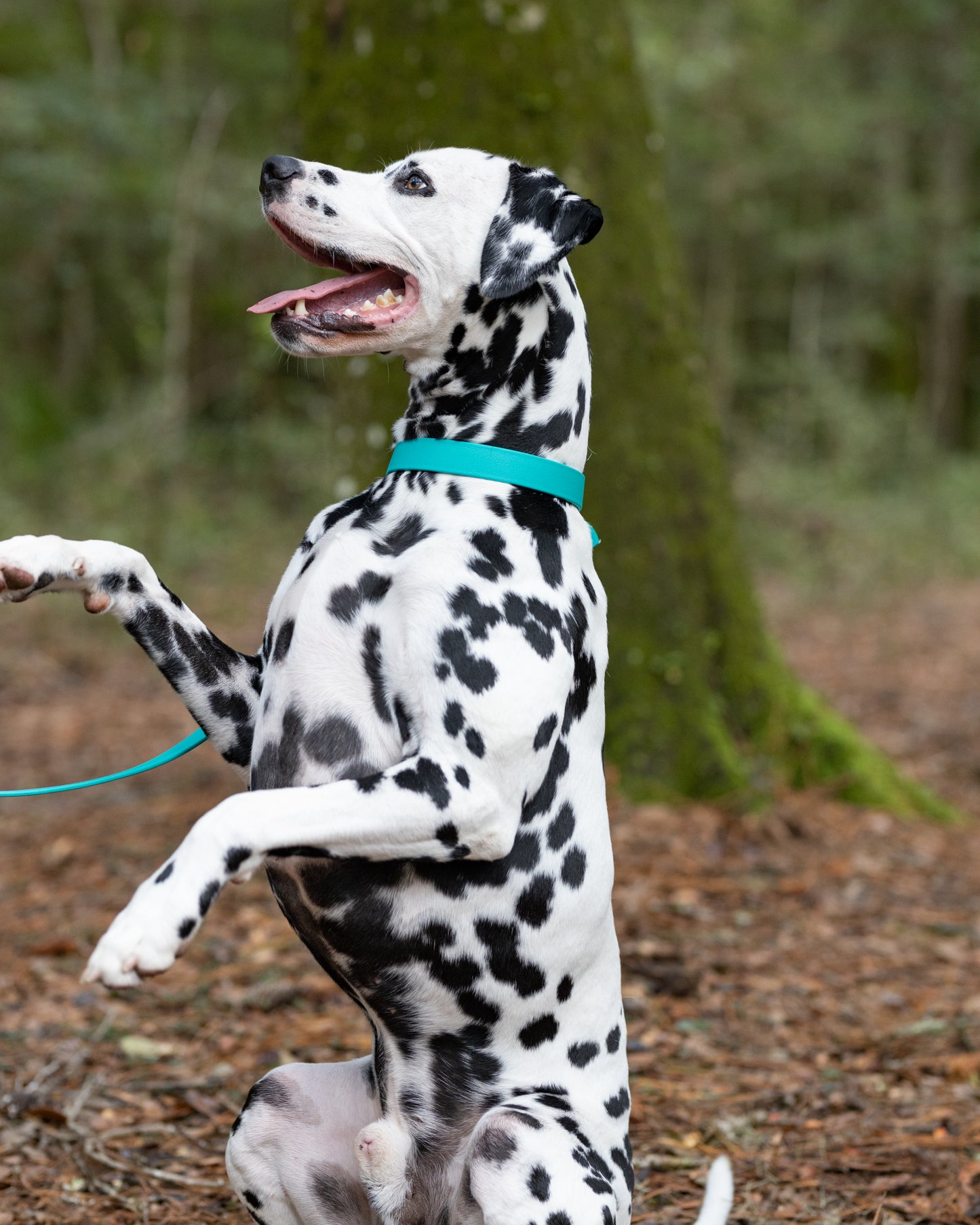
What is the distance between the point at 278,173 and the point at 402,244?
0.99 feet

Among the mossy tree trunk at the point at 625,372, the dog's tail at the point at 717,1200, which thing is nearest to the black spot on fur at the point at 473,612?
the dog's tail at the point at 717,1200

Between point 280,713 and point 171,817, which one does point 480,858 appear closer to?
point 280,713

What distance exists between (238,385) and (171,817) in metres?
13.8

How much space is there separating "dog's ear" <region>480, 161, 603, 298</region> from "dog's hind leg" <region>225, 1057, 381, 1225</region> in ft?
5.77

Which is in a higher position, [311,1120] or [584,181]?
[584,181]

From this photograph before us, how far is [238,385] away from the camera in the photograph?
63.9 ft

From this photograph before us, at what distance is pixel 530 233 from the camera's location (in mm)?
2668

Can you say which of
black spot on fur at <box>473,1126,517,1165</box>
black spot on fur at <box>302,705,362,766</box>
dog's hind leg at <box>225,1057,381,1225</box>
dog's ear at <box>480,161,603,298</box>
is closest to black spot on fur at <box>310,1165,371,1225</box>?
dog's hind leg at <box>225,1057,381,1225</box>

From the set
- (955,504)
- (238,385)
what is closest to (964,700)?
(955,504)

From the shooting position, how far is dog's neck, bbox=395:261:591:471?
273cm

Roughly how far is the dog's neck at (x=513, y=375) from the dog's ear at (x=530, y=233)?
0.07m

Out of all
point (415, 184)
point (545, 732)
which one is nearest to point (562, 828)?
point (545, 732)

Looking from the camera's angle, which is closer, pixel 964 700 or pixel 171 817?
pixel 171 817

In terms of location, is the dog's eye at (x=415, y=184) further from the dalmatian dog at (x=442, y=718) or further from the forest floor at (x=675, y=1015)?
the forest floor at (x=675, y=1015)
